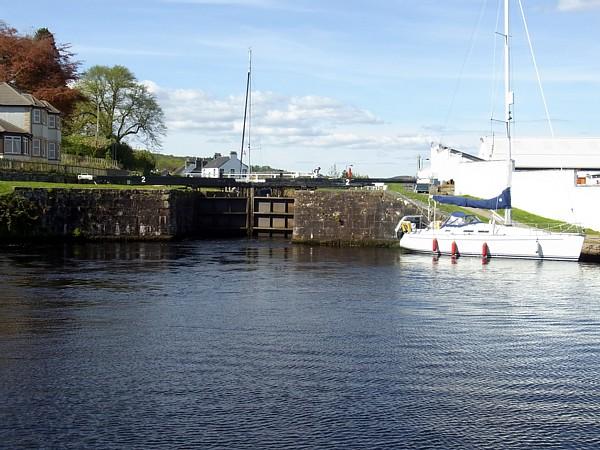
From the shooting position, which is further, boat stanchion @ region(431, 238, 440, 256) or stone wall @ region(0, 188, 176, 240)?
stone wall @ region(0, 188, 176, 240)

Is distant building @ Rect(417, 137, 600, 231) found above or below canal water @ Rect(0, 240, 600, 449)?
above

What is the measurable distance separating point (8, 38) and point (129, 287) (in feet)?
161

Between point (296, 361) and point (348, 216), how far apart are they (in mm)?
27154

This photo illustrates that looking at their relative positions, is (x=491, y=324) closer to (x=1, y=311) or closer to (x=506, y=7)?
(x=1, y=311)

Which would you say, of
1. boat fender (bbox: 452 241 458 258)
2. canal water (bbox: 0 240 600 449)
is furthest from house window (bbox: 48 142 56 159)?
boat fender (bbox: 452 241 458 258)

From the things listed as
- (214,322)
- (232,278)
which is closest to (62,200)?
(232,278)

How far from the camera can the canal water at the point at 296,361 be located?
12.3m

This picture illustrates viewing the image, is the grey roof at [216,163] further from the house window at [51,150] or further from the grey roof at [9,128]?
the grey roof at [9,128]

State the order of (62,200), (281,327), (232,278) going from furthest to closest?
(62,200), (232,278), (281,327)

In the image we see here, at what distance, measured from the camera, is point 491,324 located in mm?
20203

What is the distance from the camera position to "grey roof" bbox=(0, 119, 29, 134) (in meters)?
53.8

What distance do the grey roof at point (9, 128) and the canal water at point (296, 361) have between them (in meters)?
28.3

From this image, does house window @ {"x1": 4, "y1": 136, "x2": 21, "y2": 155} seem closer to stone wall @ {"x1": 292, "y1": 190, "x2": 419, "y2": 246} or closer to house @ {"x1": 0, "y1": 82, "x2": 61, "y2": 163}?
house @ {"x1": 0, "y1": 82, "x2": 61, "y2": 163}

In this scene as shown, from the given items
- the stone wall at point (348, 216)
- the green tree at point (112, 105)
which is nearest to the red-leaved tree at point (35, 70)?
the green tree at point (112, 105)
